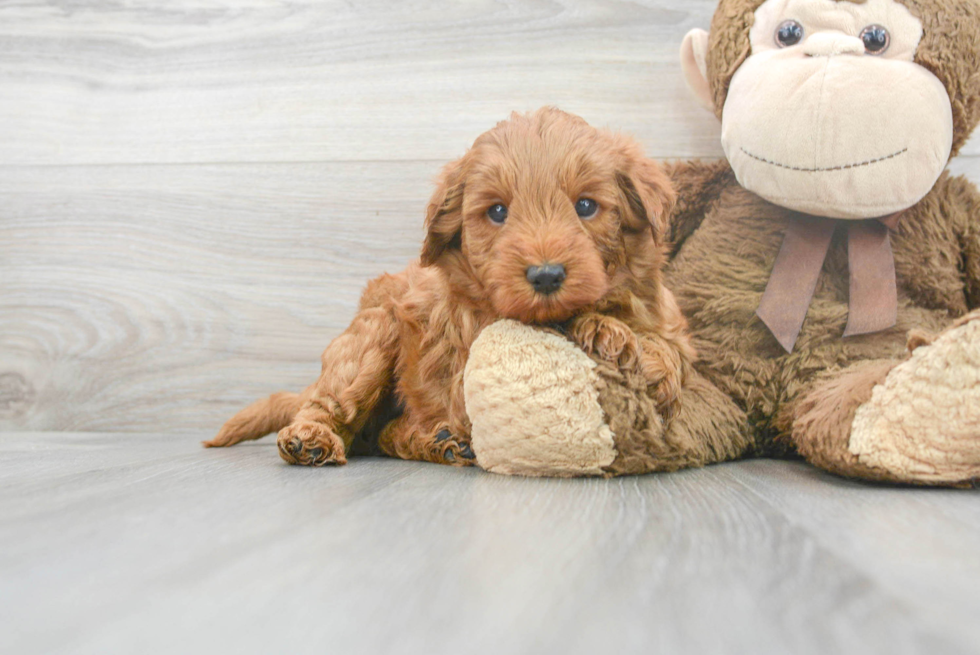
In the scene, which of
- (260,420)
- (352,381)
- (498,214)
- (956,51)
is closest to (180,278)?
(260,420)

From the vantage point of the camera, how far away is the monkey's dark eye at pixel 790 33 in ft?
4.82

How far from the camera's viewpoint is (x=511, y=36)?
2.01m

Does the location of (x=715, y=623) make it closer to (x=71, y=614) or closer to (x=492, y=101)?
(x=71, y=614)

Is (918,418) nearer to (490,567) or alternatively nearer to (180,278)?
(490,567)

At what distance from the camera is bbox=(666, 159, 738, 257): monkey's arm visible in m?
1.70

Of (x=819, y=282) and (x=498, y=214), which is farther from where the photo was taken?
(x=819, y=282)

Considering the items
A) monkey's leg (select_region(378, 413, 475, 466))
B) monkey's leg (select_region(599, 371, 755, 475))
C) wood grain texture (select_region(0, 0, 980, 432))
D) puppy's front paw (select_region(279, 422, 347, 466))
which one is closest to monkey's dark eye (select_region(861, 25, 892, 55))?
wood grain texture (select_region(0, 0, 980, 432))

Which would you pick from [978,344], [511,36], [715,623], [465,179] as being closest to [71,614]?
[715,623]

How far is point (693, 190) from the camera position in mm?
1701

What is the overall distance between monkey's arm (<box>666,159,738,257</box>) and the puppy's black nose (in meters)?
0.66

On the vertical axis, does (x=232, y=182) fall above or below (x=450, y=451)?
above

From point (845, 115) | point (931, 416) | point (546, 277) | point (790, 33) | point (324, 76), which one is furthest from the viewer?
point (324, 76)

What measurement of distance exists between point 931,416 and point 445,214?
828mm

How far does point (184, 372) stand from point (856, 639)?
195 centimetres
